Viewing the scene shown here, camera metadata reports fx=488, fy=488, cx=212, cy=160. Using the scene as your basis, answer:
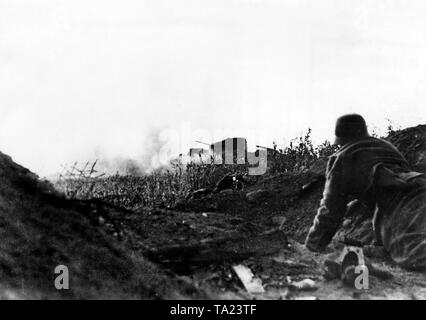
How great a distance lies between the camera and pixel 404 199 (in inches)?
258

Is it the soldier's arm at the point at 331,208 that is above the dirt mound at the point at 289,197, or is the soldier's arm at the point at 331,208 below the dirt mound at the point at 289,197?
below

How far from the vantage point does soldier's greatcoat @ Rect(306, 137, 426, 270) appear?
6.45 meters

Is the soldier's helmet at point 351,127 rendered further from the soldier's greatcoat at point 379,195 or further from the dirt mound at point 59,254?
the dirt mound at point 59,254

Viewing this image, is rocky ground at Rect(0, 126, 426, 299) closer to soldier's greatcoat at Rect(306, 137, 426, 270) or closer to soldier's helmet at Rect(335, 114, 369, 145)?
soldier's greatcoat at Rect(306, 137, 426, 270)

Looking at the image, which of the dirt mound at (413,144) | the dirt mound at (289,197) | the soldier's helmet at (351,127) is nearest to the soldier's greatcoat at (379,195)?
the soldier's helmet at (351,127)

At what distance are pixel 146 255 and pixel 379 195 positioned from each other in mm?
3271

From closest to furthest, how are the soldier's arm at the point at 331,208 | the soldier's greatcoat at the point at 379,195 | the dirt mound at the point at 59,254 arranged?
the dirt mound at the point at 59,254, the soldier's greatcoat at the point at 379,195, the soldier's arm at the point at 331,208

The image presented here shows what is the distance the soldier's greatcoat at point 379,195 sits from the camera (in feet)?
21.2

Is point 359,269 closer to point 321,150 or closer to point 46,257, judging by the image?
point 46,257

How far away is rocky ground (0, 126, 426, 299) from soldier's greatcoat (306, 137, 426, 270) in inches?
12.9

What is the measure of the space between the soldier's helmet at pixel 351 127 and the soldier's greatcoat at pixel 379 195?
0.11 metres

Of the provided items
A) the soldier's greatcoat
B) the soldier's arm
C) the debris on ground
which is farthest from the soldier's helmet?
the debris on ground

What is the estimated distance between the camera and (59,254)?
5176mm

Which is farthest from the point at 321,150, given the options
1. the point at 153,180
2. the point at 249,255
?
the point at 249,255
